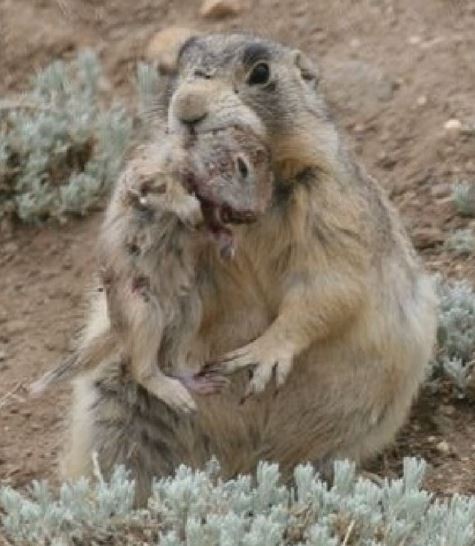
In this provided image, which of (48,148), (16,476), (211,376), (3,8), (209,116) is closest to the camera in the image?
(209,116)

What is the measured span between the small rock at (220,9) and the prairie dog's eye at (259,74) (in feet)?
10.2

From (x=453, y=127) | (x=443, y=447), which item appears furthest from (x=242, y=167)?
(x=453, y=127)

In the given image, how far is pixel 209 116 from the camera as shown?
18.1ft

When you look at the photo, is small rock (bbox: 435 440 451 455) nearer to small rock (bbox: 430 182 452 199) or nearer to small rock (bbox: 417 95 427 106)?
small rock (bbox: 430 182 452 199)

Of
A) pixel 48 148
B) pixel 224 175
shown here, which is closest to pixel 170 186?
pixel 224 175

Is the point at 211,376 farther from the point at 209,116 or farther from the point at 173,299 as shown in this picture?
the point at 209,116

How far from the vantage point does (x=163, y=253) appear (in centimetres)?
603

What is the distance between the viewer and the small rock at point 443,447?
6.70 m

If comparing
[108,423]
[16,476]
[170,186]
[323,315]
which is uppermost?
[170,186]

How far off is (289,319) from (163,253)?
42cm

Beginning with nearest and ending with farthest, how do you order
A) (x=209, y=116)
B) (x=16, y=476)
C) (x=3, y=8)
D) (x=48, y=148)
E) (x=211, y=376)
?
1. (x=209, y=116)
2. (x=211, y=376)
3. (x=16, y=476)
4. (x=48, y=148)
5. (x=3, y=8)

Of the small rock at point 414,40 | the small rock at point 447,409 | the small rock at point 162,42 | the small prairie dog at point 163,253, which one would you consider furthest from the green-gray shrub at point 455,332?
the small rock at point 162,42

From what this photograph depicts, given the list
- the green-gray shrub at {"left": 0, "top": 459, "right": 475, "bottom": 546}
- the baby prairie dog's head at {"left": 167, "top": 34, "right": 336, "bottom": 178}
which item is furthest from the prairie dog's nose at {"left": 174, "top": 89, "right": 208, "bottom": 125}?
the green-gray shrub at {"left": 0, "top": 459, "right": 475, "bottom": 546}

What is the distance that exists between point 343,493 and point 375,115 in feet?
9.32
